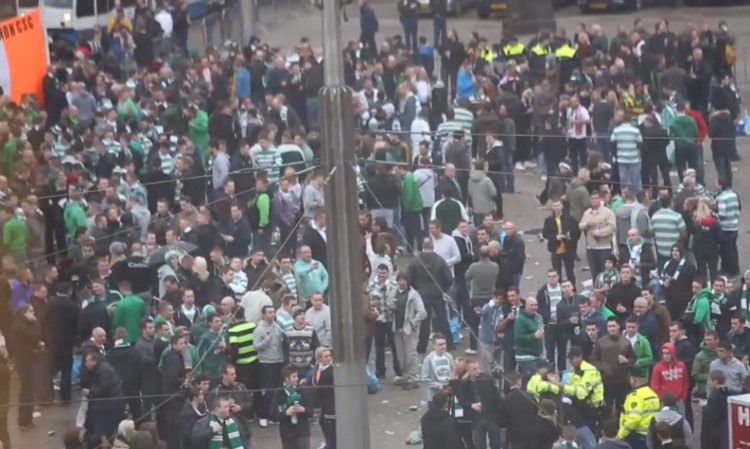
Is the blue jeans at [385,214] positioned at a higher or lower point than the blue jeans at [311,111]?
lower

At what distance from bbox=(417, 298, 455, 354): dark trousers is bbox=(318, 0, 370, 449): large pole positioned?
278 inches

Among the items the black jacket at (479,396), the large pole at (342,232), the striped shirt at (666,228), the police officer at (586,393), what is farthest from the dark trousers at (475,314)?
the large pole at (342,232)

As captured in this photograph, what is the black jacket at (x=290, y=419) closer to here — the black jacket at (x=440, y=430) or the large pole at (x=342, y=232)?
the black jacket at (x=440, y=430)

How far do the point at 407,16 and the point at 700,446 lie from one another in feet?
61.7

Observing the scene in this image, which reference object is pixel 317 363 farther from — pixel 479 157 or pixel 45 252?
pixel 479 157

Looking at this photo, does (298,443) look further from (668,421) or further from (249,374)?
(668,421)

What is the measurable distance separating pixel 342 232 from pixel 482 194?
11.1 metres

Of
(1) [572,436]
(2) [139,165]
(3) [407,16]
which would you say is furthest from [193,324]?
(3) [407,16]

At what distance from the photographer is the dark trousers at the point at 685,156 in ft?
78.4

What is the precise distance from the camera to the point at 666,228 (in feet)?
65.6

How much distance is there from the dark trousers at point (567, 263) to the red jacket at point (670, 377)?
4.23 metres

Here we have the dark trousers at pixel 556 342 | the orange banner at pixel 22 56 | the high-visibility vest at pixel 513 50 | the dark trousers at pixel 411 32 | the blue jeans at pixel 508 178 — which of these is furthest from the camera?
the dark trousers at pixel 411 32

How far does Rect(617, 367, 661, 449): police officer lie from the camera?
15.8m

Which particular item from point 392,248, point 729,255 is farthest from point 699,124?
point 392,248
